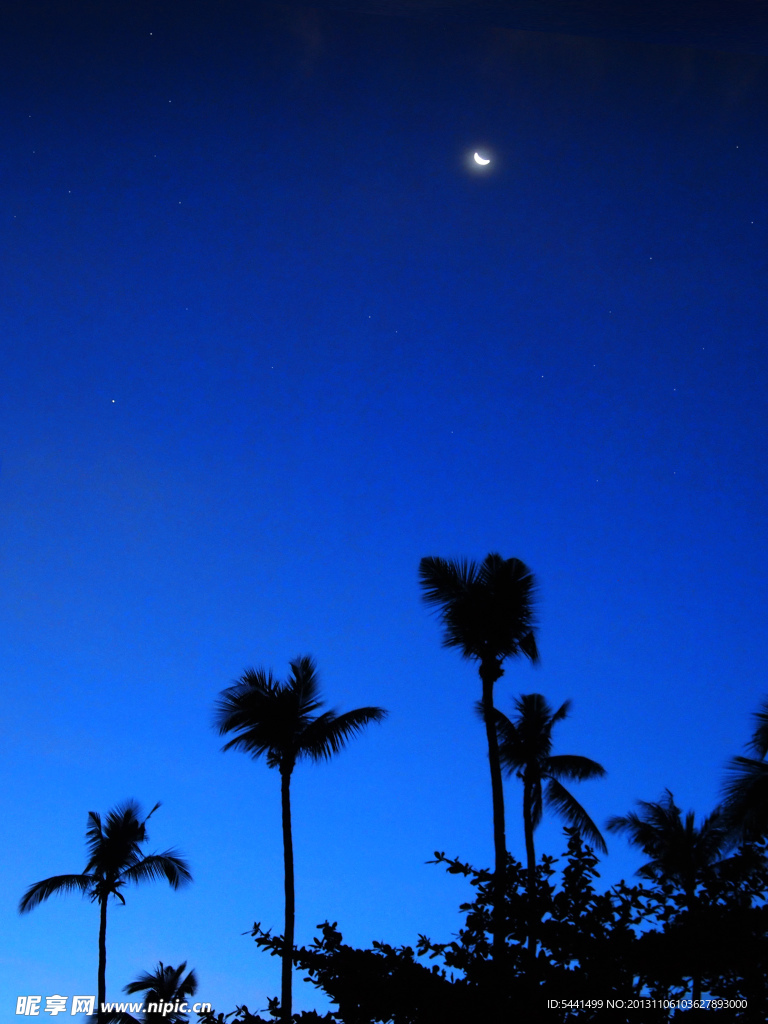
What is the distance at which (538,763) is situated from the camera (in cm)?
2633

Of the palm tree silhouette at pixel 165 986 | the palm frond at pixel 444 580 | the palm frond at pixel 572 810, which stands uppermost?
the palm frond at pixel 444 580

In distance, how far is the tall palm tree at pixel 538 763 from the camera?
2591 centimetres

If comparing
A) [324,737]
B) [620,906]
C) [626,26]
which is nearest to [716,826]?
[324,737]

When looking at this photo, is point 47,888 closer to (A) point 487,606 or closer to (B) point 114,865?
(B) point 114,865

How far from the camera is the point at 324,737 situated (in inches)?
828

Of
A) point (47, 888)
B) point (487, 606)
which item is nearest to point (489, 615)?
point (487, 606)

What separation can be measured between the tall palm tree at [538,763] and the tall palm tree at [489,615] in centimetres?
651

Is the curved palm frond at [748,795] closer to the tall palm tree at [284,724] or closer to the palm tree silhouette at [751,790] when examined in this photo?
the palm tree silhouette at [751,790]

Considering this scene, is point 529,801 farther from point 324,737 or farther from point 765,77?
point 765,77

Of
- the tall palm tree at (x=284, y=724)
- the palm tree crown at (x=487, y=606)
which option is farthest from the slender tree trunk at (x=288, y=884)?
the palm tree crown at (x=487, y=606)

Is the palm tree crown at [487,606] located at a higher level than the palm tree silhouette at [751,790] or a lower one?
higher

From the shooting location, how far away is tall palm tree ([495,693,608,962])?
85.0ft

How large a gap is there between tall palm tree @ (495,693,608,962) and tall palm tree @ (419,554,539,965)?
6.51 meters

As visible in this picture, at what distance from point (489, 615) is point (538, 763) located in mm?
9993
